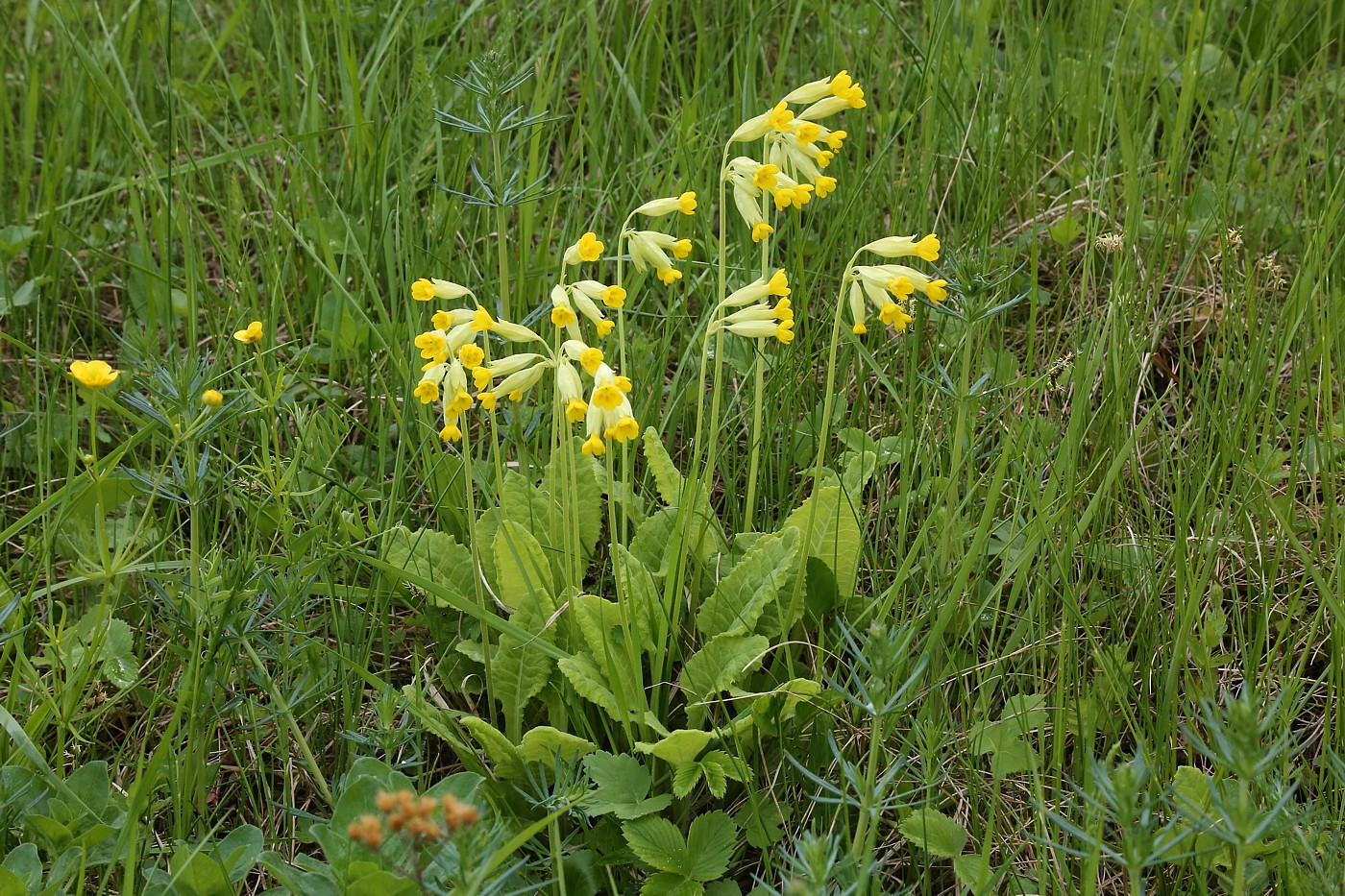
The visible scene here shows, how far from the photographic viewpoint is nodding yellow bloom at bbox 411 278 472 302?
196cm

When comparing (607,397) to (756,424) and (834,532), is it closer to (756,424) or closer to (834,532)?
(756,424)

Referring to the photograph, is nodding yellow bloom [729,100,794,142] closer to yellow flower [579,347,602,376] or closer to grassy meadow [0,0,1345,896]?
grassy meadow [0,0,1345,896]

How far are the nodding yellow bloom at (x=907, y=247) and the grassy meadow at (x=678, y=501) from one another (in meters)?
0.07

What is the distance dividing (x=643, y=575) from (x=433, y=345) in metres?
0.59

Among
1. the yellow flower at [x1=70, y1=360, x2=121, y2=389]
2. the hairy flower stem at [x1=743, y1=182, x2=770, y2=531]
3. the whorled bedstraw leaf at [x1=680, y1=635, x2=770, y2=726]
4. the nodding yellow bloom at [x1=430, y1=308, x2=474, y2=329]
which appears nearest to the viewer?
the yellow flower at [x1=70, y1=360, x2=121, y2=389]

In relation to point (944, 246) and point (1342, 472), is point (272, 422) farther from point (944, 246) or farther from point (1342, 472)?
point (1342, 472)

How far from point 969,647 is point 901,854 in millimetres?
474

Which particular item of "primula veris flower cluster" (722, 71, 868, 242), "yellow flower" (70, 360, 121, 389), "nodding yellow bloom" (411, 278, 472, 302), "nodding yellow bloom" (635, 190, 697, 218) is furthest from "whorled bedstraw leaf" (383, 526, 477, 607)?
"primula veris flower cluster" (722, 71, 868, 242)

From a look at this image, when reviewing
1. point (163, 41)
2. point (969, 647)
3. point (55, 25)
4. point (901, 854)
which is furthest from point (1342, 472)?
point (55, 25)

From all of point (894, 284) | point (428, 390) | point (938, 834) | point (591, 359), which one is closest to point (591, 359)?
point (591, 359)

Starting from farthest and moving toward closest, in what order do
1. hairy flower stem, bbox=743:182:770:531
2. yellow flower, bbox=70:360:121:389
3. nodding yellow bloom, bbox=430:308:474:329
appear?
hairy flower stem, bbox=743:182:770:531 → nodding yellow bloom, bbox=430:308:474:329 → yellow flower, bbox=70:360:121:389

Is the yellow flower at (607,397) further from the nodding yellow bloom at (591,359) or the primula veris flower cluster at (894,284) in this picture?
the primula veris flower cluster at (894,284)

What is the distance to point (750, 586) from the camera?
7.34ft

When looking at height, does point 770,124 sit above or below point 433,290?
above
